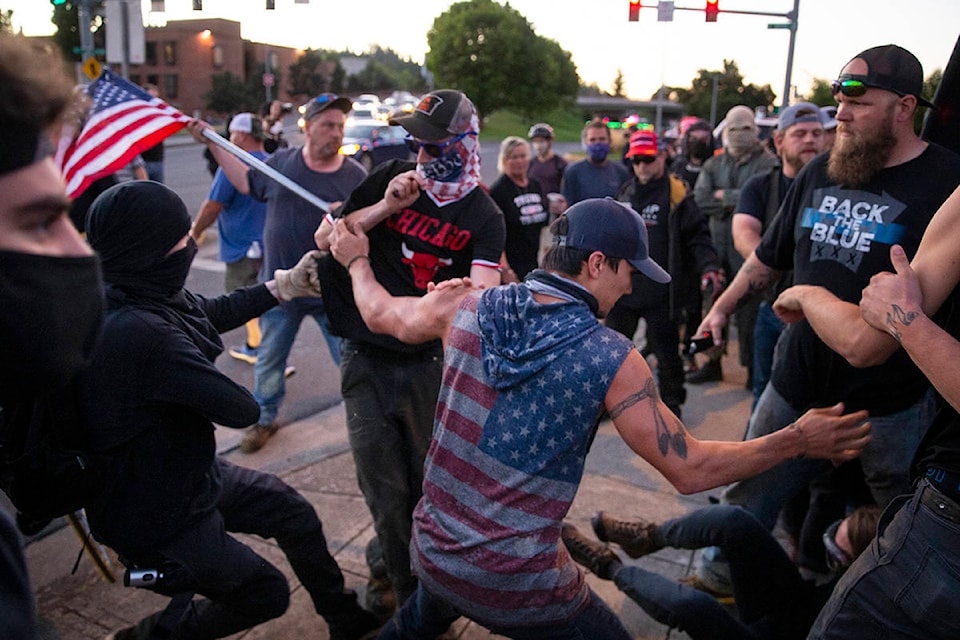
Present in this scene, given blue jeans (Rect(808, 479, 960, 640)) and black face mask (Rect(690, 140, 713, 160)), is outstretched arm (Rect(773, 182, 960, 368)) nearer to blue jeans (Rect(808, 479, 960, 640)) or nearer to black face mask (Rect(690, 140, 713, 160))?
blue jeans (Rect(808, 479, 960, 640))

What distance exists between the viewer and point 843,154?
2742 millimetres

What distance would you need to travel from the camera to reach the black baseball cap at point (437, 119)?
10.00 feet

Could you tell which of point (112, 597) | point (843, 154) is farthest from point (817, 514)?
point (112, 597)

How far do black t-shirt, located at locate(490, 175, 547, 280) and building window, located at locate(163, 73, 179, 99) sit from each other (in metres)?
41.4

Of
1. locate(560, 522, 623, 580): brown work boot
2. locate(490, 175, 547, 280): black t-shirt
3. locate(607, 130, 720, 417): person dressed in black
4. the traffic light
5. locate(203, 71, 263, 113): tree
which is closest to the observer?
locate(560, 522, 623, 580): brown work boot

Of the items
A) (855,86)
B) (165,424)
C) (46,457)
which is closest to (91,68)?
(165,424)

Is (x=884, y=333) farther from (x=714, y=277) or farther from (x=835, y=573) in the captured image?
(x=714, y=277)

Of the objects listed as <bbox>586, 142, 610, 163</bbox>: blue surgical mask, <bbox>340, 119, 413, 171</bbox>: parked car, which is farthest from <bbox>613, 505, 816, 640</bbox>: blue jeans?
<bbox>586, 142, 610, 163</bbox>: blue surgical mask

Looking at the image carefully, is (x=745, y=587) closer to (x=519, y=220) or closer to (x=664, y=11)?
(x=519, y=220)

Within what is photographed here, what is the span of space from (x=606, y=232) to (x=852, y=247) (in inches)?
47.9

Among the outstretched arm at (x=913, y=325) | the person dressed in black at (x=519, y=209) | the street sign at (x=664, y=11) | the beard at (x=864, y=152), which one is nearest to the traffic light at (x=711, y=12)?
the street sign at (x=664, y=11)

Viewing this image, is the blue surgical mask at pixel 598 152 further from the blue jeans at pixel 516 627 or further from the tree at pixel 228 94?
the tree at pixel 228 94

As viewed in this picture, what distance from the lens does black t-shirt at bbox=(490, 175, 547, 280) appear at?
607 cm

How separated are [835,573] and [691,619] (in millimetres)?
630
